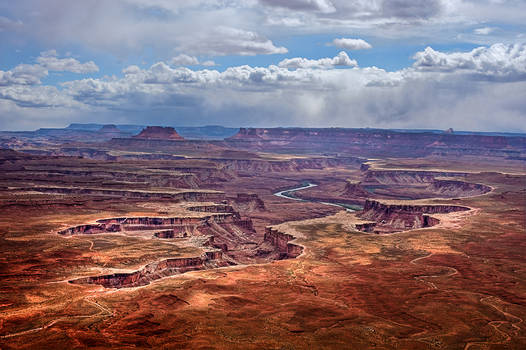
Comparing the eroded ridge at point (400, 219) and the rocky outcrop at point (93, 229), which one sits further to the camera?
the eroded ridge at point (400, 219)

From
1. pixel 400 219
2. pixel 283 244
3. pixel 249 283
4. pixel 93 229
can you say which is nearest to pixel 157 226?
pixel 93 229

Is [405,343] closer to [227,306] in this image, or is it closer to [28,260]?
[227,306]

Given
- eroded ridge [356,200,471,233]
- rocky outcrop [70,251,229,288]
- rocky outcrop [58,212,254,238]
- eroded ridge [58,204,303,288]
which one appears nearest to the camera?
rocky outcrop [70,251,229,288]

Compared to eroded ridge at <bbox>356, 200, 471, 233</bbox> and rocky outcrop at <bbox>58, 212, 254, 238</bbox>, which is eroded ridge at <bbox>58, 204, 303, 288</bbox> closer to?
rocky outcrop at <bbox>58, 212, 254, 238</bbox>

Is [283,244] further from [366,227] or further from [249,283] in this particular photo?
[249,283]

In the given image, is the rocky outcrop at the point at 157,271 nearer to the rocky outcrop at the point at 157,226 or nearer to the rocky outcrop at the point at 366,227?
the rocky outcrop at the point at 157,226

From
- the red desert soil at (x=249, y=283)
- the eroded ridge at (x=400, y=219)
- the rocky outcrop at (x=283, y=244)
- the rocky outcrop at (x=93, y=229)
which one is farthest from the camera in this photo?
the eroded ridge at (x=400, y=219)

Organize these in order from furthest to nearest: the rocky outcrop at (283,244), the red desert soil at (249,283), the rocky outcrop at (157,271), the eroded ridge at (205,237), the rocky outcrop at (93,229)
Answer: the rocky outcrop at (93,229)
the rocky outcrop at (283,244)
the eroded ridge at (205,237)
the rocky outcrop at (157,271)
the red desert soil at (249,283)

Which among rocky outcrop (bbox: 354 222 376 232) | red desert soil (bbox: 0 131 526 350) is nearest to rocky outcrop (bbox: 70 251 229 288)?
red desert soil (bbox: 0 131 526 350)

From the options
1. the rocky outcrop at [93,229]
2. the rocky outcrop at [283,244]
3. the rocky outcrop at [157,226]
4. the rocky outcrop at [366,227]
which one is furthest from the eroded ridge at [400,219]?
the rocky outcrop at [93,229]
